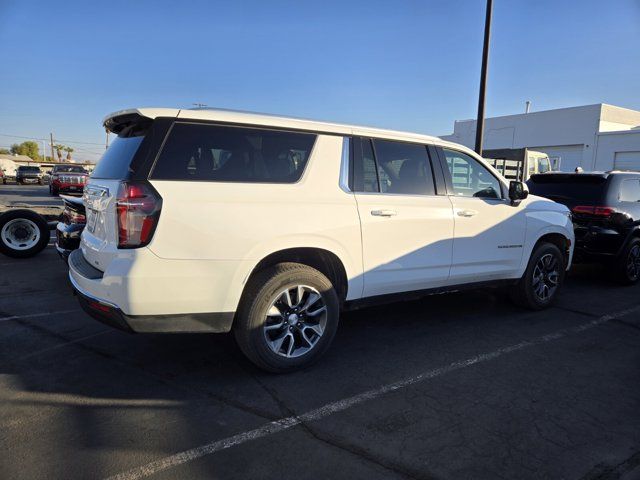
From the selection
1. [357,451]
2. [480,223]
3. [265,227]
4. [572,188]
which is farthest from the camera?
[572,188]

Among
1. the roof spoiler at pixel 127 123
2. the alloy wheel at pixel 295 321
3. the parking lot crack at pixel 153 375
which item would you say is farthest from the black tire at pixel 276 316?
the roof spoiler at pixel 127 123

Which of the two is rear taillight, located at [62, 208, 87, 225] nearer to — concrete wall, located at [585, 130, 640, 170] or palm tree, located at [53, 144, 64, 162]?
concrete wall, located at [585, 130, 640, 170]

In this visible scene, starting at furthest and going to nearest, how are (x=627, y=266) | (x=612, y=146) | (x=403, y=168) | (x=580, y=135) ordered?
(x=580, y=135)
(x=612, y=146)
(x=627, y=266)
(x=403, y=168)

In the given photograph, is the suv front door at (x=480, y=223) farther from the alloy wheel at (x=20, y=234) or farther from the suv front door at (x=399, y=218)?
the alloy wheel at (x=20, y=234)

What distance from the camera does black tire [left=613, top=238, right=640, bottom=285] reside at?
717cm

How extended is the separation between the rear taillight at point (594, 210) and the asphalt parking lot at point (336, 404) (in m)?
2.37

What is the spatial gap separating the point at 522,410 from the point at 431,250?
1.66 meters

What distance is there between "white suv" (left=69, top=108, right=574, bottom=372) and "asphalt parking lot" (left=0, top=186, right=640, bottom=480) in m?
0.51

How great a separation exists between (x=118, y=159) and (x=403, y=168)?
2462mm

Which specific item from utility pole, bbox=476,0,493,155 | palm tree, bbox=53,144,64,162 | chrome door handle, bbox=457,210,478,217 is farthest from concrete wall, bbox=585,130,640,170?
palm tree, bbox=53,144,64,162

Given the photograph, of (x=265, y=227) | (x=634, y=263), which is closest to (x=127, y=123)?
(x=265, y=227)

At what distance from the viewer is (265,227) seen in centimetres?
342

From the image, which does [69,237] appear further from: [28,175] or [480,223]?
[28,175]

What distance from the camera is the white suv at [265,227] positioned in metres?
3.13
